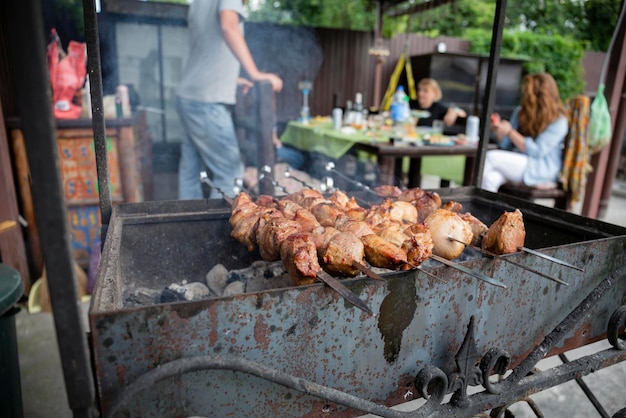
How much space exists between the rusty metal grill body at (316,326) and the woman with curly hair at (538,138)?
3529 millimetres

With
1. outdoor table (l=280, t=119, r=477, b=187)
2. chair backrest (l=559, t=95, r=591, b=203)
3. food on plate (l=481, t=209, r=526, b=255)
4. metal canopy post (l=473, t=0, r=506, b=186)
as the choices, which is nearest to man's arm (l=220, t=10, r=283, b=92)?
outdoor table (l=280, t=119, r=477, b=187)

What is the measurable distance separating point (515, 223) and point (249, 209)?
3.97ft

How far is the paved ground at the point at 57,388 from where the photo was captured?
2836 millimetres

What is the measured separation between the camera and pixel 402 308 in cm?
140

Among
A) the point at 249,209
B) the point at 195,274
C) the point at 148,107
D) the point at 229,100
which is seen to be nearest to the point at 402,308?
the point at 249,209

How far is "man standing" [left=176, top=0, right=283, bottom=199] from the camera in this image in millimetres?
4082

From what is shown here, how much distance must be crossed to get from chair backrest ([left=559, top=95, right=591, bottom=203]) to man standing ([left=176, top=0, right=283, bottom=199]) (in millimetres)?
3701

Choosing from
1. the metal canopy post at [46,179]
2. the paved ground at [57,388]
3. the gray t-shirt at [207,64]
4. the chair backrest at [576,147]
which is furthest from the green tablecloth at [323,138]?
the metal canopy post at [46,179]

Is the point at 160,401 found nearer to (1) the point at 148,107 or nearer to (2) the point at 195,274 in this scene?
(2) the point at 195,274

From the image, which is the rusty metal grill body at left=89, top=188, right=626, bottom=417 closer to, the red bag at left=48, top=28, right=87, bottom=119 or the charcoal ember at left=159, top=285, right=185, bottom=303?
the charcoal ember at left=159, top=285, right=185, bottom=303

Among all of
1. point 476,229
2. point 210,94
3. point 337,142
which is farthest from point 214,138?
point 476,229

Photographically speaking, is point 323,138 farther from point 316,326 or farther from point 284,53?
point 284,53

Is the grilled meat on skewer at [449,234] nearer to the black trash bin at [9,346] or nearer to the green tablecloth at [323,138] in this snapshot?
the black trash bin at [9,346]

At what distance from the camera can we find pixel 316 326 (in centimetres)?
129
